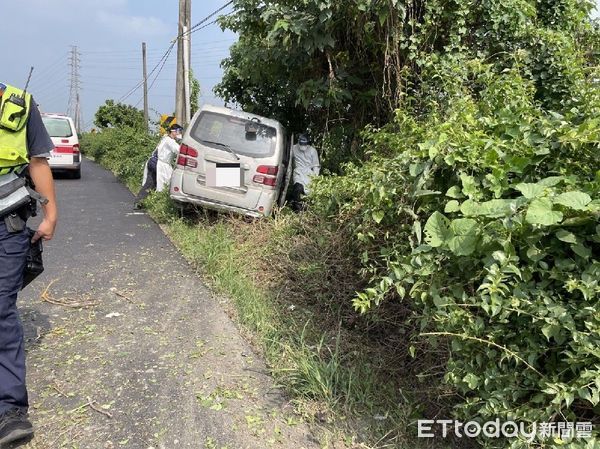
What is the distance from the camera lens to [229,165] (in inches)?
229

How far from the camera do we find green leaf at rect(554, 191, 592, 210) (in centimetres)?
176

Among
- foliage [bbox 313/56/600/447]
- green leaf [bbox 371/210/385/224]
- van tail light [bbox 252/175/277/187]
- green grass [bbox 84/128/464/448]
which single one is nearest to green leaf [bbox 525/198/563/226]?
foliage [bbox 313/56/600/447]

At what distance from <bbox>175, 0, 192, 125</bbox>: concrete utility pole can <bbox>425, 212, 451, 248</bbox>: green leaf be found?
1088cm

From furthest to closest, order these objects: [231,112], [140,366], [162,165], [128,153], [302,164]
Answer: [128,153]
[162,165]
[302,164]
[231,112]
[140,366]

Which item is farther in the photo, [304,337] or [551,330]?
[304,337]

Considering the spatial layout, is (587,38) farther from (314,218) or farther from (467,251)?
(467,251)

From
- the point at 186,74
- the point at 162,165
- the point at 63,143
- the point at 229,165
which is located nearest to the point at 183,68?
the point at 186,74

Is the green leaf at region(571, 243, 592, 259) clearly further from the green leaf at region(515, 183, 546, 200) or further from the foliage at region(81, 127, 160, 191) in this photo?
the foliage at region(81, 127, 160, 191)

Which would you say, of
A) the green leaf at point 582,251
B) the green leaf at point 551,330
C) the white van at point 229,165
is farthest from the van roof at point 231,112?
the green leaf at point 551,330

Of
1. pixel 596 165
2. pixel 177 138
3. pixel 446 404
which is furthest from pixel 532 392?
pixel 177 138

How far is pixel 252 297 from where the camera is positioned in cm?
392

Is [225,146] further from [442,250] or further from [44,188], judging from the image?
[442,250]

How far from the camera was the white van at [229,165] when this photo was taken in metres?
5.85

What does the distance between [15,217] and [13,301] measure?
1.46 feet
